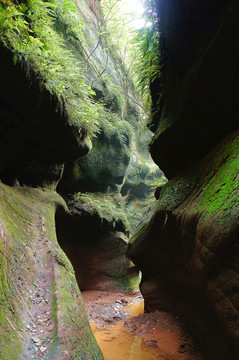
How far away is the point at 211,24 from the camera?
3139mm

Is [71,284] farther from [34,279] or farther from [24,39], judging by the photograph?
[24,39]

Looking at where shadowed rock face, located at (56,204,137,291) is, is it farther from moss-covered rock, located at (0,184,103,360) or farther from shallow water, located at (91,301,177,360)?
moss-covered rock, located at (0,184,103,360)

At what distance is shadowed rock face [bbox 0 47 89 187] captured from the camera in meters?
4.52

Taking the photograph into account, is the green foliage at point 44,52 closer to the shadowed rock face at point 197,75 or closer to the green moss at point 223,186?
the shadowed rock face at point 197,75

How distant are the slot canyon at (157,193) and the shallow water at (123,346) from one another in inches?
0.9

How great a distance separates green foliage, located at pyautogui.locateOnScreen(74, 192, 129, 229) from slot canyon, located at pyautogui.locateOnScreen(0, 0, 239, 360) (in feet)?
5.19

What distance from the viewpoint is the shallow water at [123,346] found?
342 centimetres

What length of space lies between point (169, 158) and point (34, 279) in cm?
370

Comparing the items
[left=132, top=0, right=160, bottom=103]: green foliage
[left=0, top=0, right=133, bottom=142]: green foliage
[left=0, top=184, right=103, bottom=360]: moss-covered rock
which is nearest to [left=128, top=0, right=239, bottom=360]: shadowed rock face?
[left=132, top=0, right=160, bottom=103]: green foliage

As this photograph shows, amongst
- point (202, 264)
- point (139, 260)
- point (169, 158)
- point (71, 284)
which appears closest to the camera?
point (202, 264)

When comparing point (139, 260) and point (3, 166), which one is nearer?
point (3, 166)

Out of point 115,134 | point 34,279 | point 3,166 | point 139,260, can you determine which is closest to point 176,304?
point 139,260

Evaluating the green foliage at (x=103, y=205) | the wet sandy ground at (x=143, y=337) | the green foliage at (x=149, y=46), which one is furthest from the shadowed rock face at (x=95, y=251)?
the green foliage at (x=149, y=46)

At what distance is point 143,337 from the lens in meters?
4.18
